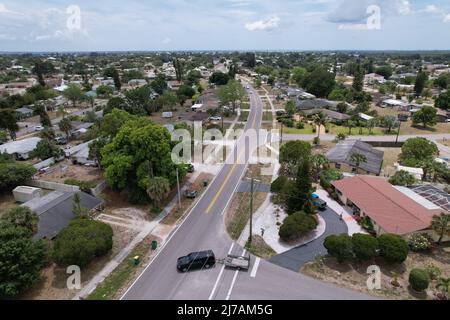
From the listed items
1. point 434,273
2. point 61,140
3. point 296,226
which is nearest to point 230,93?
point 61,140

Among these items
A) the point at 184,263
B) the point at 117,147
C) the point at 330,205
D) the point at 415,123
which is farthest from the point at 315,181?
the point at 415,123

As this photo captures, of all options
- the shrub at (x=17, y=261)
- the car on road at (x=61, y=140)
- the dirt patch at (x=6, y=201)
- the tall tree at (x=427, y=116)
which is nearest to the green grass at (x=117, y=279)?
the shrub at (x=17, y=261)

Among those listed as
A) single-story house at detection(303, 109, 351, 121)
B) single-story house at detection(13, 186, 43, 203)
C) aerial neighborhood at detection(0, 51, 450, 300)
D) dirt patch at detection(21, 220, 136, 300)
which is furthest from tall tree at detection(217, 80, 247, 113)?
dirt patch at detection(21, 220, 136, 300)

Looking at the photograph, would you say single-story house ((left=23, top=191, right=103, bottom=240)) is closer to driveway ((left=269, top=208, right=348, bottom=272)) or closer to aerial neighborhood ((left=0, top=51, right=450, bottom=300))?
aerial neighborhood ((left=0, top=51, right=450, bottom=300))

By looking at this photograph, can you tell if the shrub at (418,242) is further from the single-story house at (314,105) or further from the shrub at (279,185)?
the single-story house at (314,105)

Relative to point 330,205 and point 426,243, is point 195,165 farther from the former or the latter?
point 426,243

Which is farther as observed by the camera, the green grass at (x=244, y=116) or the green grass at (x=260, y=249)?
the green grass at (x=244, y=116)
